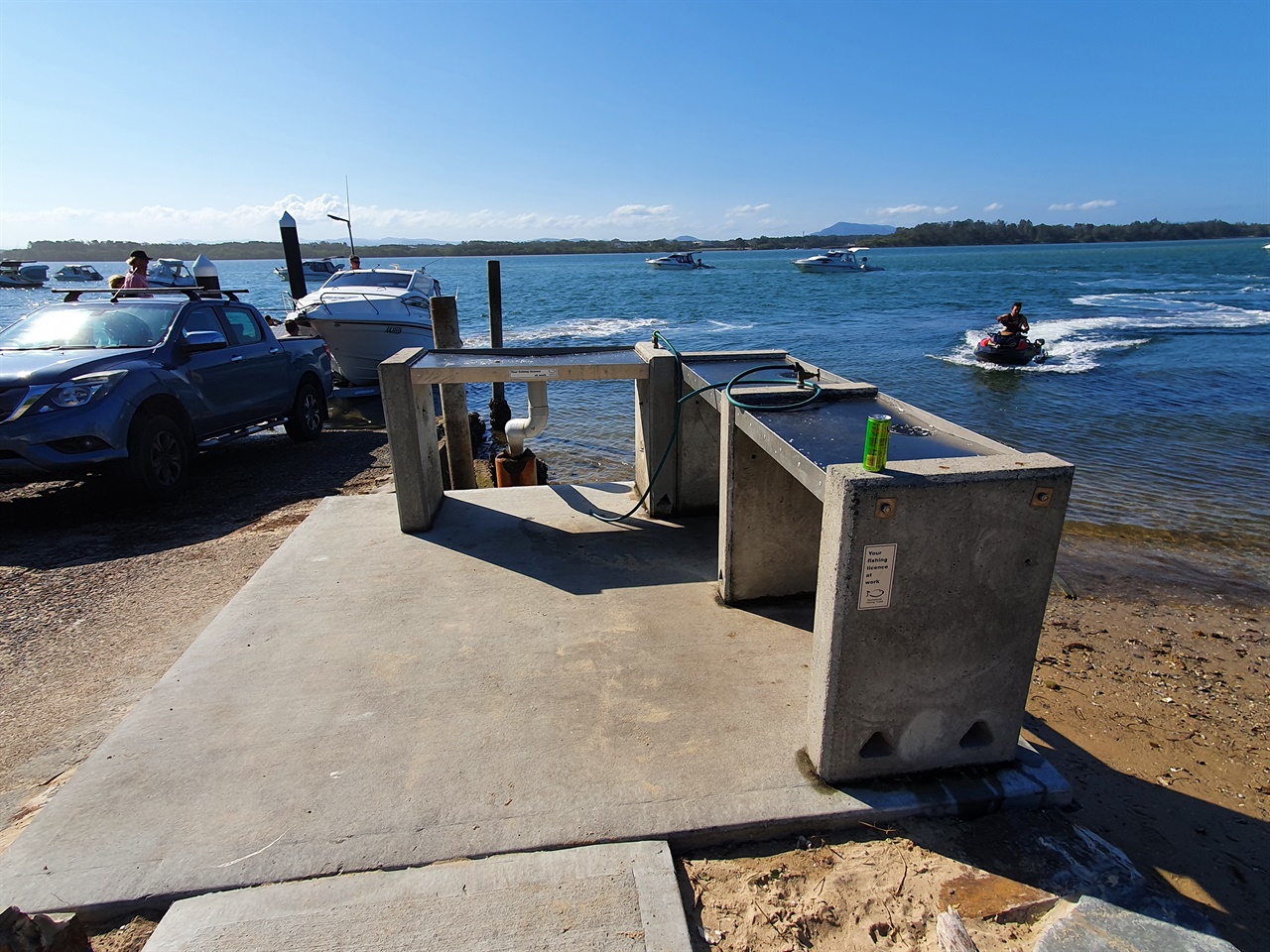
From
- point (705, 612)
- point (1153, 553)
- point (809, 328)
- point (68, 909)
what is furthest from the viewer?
point (809, 328)

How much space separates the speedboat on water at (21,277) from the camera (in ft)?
215

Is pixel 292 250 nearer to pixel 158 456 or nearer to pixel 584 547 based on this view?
pixel 158 456

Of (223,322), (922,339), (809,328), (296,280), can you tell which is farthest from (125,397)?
(809,328)

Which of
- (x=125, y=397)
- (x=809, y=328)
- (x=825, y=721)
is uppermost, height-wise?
(x=125, y=397)

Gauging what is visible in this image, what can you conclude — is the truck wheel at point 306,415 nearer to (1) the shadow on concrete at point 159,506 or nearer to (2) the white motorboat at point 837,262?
(1) the shadow on concrete at point 159,506

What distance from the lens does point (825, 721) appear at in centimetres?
271

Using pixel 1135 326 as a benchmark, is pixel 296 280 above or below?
above

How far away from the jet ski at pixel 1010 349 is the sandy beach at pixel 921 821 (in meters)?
13.5

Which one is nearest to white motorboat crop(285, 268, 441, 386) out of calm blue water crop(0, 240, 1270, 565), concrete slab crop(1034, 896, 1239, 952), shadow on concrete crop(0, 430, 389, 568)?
calm blue water crop(0, 240, 1270, 565)

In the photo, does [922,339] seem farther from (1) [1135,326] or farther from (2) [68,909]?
(2) [68,909]

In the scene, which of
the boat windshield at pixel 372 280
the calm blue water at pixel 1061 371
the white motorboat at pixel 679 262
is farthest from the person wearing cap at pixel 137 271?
the white motorboat at pixel 679 262

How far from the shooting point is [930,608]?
263cm

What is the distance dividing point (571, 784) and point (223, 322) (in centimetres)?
790

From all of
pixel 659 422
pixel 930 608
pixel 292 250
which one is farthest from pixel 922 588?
pixel 292 250
